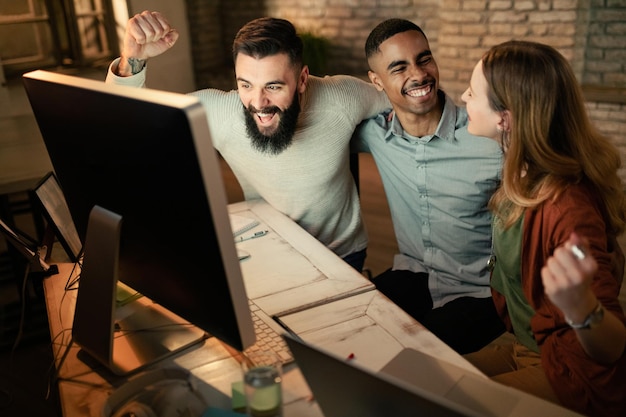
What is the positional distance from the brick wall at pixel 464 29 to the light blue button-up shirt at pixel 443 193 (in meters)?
2.53

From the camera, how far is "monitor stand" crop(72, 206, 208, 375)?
121cm

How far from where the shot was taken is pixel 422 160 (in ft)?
6.46

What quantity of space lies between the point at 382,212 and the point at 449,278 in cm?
199

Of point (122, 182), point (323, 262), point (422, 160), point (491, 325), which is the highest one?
point (122, 182)

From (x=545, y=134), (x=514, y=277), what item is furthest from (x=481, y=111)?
(x=514, y=277)

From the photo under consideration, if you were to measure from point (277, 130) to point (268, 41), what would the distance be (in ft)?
0.87

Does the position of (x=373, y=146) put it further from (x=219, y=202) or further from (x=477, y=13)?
(x=477, y=13)

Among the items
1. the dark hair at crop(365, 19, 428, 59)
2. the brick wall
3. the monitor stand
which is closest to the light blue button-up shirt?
the dark hair at crop(365, 19, 428, 59)

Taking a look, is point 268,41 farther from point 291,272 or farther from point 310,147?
point 291,272

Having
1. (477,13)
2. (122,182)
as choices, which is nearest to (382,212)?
(477,13)

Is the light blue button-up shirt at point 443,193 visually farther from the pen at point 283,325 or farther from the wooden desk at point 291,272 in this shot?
the pen at point 283,325

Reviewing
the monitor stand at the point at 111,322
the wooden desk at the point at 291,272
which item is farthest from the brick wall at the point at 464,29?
the monitor stand at the point at 111,322

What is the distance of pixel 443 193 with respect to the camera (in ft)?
6.48

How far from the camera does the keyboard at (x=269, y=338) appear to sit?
133 cm
